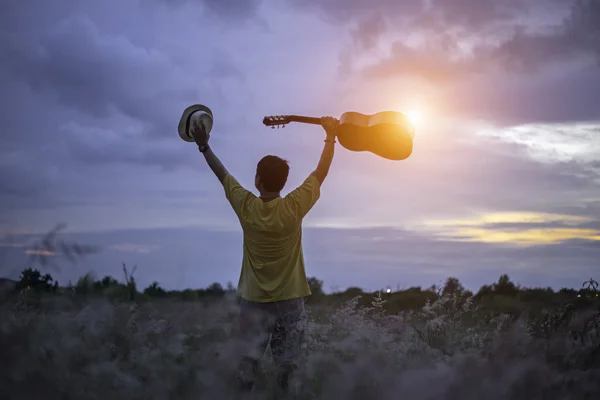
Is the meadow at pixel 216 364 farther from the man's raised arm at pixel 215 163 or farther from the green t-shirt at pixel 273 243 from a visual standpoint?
the man's raised arm at pixel 215 163

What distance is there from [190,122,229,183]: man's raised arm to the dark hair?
1.73 ft

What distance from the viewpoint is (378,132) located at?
20.4 ft

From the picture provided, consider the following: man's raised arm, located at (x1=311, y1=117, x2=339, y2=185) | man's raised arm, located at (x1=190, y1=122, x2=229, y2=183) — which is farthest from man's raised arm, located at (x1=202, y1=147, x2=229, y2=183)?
man's raised arm, located at (x1=311, y1=117, x2=339, y2=185)

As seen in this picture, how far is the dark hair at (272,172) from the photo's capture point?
5395 millimetres

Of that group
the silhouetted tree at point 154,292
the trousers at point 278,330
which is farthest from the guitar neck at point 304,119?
the silhouetted tree at point 154,292

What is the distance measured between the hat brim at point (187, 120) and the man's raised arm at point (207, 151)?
3.8 inches

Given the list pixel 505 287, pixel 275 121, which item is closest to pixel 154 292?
pixel 505 287

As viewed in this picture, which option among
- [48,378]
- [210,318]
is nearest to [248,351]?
[48,378]

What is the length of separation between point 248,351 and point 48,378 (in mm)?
1099

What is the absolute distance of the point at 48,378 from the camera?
378 centimetres

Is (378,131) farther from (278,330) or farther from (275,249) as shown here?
(278,330)

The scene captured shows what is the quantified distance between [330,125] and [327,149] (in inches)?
9.8

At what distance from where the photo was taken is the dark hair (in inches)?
212

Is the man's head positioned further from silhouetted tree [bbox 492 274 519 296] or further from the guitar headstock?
silhouetted tree [bbox 492 274 519 296]
